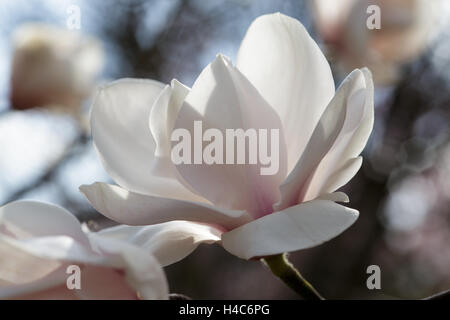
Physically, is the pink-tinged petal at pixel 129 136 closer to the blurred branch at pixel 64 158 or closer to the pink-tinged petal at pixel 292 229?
the pink-tinged petal at pixel 292 229

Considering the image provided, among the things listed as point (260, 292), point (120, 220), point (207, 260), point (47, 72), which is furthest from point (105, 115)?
point (260, 292)

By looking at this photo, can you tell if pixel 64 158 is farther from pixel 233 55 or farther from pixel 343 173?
pixel 343 173

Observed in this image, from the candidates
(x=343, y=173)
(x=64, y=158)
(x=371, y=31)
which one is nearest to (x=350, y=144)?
(x=343, y=173)

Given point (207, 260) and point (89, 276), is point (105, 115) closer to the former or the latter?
point (89, 276)

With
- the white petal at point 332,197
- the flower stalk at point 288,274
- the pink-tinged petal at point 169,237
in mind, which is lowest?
the flower stalk at point 288,274

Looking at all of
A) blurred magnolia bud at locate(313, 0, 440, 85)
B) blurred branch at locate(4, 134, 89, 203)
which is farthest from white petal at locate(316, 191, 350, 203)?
blurred branch at locate(4, 134, 89, 203)

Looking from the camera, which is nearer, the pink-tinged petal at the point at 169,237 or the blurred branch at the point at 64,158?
the pink-tinged petal at the point at 169,237

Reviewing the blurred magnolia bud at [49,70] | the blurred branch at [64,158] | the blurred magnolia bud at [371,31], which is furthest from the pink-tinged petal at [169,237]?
the blurred branch at [64,158]

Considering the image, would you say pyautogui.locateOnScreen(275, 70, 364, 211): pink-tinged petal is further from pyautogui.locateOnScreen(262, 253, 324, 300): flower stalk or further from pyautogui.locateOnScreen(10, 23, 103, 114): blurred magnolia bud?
pyautogui.locateOnScreen(10, 23, 103, 114): blurred magnolia bud
